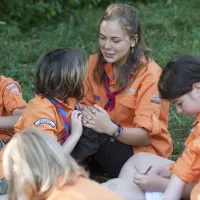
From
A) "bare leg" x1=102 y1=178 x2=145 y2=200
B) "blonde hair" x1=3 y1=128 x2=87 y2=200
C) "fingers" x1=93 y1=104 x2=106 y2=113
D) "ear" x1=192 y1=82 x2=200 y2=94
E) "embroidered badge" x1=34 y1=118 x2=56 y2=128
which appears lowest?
"bare leg" x1=102 y1=178 x2=145 y2=200

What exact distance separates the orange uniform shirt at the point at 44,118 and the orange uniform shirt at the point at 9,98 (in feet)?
1.55

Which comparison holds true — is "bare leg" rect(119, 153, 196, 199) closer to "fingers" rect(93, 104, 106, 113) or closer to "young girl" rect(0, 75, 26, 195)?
"fingers" rect(93, 104, 106, 113)

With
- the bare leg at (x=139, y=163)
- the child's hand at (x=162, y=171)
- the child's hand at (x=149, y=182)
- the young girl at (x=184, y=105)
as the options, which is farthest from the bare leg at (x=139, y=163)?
the young girl at (x=184, y=105)

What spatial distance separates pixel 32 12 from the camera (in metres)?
8.08

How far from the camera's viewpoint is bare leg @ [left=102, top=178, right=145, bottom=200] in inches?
144

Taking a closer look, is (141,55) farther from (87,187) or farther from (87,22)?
(87,22)

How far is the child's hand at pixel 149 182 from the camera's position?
3.60 metres

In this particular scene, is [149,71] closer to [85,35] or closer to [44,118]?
[44,118]

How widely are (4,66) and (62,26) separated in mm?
1514

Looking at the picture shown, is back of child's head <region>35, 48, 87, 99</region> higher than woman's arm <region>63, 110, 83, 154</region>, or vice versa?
back of child's head <region>35, 48, 87, 99</region>

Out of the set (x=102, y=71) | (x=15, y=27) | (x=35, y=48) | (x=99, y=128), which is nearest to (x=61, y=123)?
(x=99, y=128)

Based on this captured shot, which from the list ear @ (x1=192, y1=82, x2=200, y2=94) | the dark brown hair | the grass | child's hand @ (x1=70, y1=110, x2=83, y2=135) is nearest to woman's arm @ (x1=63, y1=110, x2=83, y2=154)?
child's hand @ (x1=70, y1=110, x2=83, y2=135)

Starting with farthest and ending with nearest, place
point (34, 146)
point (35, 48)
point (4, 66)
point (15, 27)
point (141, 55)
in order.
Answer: point (15, 27)
point (35, 48)
point (4, 66)
point (141, 55)
point (34, 146)

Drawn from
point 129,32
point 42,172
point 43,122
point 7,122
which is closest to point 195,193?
point 42,172
